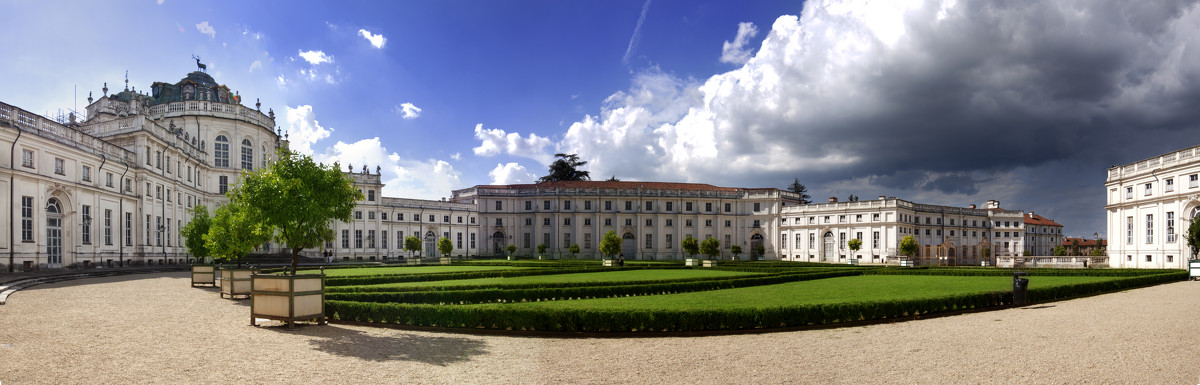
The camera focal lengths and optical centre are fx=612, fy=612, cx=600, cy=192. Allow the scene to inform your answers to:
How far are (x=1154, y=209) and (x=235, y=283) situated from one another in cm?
5769

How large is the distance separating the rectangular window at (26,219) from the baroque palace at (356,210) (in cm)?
7

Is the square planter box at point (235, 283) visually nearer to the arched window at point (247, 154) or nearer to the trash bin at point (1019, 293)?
the trash bin at point (1019, 293)

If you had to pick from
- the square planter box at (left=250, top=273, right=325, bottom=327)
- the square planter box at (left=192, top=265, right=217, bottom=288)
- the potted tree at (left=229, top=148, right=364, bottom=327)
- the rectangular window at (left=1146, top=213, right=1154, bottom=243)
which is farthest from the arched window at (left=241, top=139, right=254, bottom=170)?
the rectangular window at (left=1146, top=213, right=1154, bottom=243)

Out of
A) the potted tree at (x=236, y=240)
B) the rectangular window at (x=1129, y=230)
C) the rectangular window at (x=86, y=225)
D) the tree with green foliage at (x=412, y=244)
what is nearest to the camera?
the potted tree at (x=236, y=240)

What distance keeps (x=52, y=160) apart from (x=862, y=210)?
234 feet

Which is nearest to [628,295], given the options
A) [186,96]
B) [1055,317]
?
[1055,317]

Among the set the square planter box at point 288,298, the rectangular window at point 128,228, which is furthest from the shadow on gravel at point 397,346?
the rectangular window at point 128,228

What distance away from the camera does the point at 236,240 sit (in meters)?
25.5

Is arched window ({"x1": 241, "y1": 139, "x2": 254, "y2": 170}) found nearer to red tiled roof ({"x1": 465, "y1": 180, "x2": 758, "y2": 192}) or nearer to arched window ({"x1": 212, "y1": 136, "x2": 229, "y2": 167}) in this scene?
arched window ({"x1": 212, "y1": 136, "x2": 229, "y2": 167})

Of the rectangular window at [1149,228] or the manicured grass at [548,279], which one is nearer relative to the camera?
the manicured grass at [548,279]

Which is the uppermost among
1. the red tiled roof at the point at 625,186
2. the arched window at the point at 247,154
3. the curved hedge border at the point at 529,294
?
the arched window at the point at 247,154

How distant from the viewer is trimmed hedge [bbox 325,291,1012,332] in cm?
1311

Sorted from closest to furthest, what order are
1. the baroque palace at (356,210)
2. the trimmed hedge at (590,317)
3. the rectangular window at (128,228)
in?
1. the trimmed hedge at (590,317)
2. the baroque palace at (356,210)
3. the rectangular window at (128,228)

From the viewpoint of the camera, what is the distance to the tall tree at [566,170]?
3821 inches
